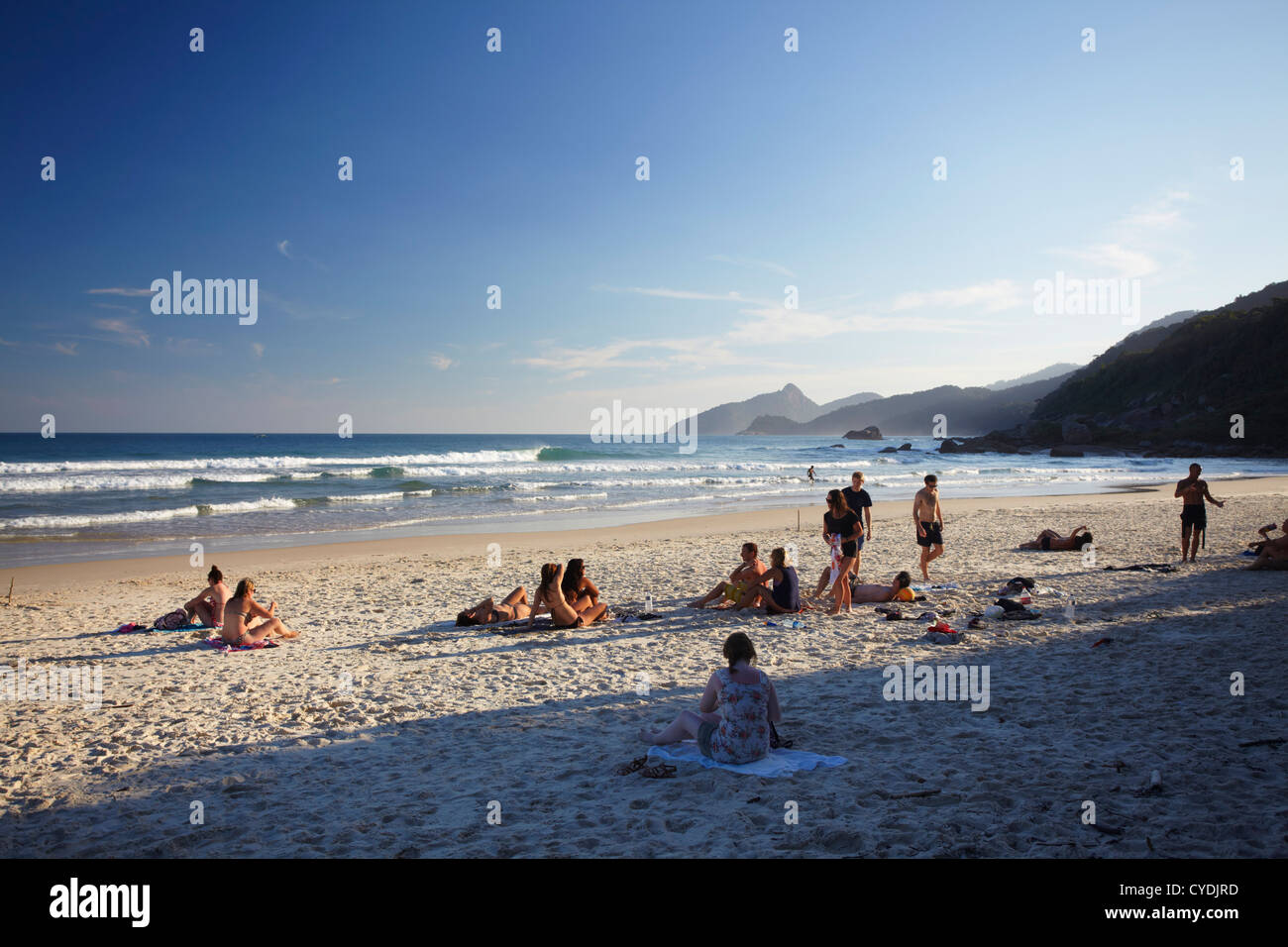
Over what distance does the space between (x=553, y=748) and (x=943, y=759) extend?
275 centimetres

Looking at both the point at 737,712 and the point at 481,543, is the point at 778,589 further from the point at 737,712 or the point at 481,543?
the point at 481,543

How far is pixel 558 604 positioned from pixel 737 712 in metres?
4.54

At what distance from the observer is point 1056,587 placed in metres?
10.4

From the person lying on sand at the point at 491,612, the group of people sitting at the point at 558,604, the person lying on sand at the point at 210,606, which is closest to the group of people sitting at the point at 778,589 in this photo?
the group of people sitting at the point at 558,604

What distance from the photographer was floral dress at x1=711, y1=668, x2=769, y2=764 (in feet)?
15.6

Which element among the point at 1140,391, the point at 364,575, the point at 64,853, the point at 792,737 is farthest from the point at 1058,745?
the point at 1140,391

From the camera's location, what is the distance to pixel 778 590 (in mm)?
9500

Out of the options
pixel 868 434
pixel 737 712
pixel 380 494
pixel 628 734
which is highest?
pixel 868 434

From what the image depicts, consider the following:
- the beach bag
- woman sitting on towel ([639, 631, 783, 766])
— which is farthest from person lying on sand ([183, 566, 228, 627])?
woman sitting on towel ([639, 631, 783, 766])

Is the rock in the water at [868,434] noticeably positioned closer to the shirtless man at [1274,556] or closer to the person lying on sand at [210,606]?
the shirtless man at [1274,556]

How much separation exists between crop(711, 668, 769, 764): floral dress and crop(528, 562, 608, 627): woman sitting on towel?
4415 mm

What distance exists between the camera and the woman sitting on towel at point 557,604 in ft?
29.5

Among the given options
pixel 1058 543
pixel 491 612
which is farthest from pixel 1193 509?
pixel 491 612
